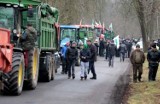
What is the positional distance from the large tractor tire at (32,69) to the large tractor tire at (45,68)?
2255 mm

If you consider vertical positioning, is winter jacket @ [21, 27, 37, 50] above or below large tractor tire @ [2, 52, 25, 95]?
above

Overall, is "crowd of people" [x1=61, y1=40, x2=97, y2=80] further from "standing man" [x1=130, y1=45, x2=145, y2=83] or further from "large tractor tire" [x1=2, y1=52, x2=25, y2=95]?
"large tractor tire" [x1=2, y1=52, x2=25, y2=95]

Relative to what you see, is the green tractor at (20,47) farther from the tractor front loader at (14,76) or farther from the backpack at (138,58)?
the backpack at (138,58)

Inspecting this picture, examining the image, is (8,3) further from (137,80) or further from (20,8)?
(137,80)

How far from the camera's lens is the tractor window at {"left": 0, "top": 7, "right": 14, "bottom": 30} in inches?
624

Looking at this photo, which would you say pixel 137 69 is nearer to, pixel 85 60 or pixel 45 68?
pixel 85 60

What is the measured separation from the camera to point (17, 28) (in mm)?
15977

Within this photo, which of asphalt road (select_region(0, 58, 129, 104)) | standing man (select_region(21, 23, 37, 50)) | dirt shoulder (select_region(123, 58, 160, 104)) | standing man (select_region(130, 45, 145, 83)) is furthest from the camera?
standing man (select_region(130, 45, 145, 83))

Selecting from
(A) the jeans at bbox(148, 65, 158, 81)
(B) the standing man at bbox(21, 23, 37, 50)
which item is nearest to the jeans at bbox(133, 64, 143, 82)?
(A) the jeans at bbox(148, 65, 158, 81)

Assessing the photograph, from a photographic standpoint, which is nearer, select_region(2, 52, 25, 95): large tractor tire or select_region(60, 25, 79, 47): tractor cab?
select_region(2, 52, 25, 95): large tractor tire

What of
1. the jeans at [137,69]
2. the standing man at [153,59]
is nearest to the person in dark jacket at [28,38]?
the jeans at [137,69]

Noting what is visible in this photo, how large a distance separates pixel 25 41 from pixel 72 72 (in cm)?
646

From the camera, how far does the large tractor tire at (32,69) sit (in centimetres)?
1581

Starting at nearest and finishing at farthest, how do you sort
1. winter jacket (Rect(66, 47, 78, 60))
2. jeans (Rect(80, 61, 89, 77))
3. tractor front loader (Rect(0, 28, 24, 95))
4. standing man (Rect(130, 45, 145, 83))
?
tractor front loader (Rect(0, 28, 24, 95)) → standing man (Rect(130, 45, 145, 83)) → jeans (Rect(80, 61, 89, 77)) → winter jacket (Rect(66, 47, 78, 60))
